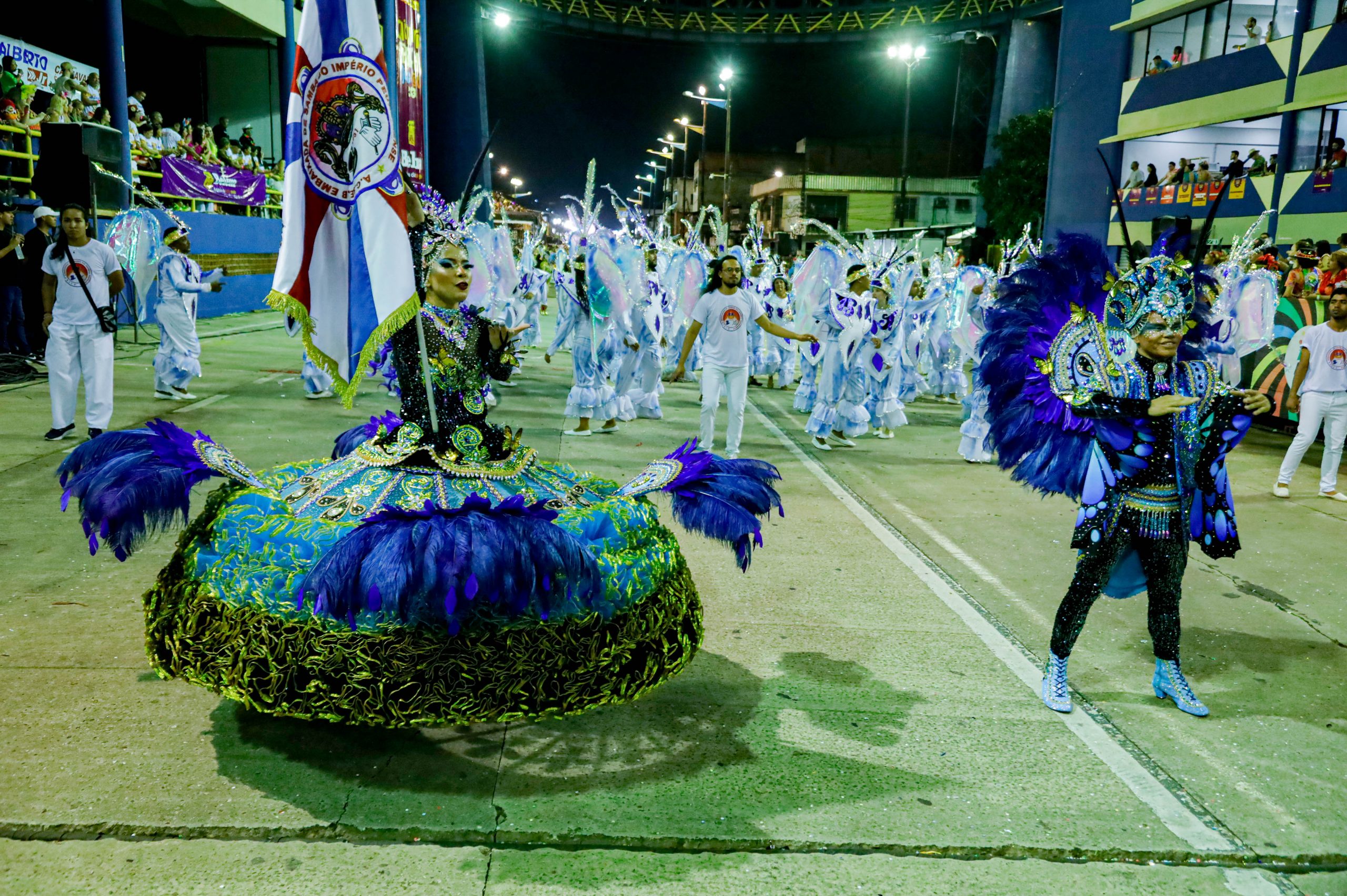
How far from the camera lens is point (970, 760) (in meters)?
3.69

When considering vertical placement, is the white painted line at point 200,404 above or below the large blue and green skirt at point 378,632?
below

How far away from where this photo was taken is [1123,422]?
158 inches

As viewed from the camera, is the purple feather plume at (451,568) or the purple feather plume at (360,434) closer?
the purple feather plume at (451,568)

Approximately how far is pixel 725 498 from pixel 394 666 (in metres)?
1.39

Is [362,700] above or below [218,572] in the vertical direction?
below

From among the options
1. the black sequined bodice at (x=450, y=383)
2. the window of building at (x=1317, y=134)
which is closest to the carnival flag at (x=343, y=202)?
the black sequined bodice at (x=450, y=383)

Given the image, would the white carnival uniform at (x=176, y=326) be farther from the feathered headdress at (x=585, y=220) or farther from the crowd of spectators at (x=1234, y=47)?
the crowd of spectators at (x=1234, y=47)

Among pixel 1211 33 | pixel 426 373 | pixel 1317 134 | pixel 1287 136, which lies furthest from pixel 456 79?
pixel 426 373

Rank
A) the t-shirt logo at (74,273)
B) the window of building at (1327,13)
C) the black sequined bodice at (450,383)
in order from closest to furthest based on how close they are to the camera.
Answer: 1. the black sequined bodice at (450,383)
2. the t-shirt logo at (74,273)
3. the window of building at (1327,13)

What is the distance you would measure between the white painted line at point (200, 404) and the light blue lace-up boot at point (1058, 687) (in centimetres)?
940

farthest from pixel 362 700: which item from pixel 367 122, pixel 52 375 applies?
pixel 52 375

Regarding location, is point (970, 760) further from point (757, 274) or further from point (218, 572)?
point (757, 274)

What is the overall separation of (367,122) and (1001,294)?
2.90 m

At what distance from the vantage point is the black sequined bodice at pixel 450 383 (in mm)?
3629
